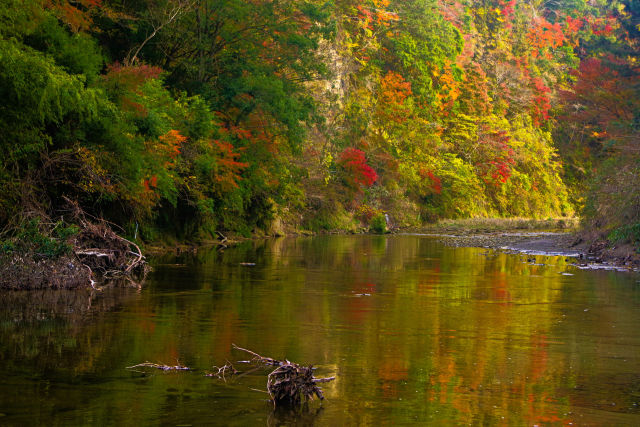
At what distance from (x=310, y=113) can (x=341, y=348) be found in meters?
40.5

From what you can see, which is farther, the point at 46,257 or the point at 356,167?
the point at 356,167

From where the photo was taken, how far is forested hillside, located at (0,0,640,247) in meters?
21.6

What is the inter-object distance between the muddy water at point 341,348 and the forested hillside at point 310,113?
4178 mm

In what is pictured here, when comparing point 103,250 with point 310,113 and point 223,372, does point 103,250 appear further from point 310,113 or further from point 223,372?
point 310,113

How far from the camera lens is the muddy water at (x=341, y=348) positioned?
9156 mm

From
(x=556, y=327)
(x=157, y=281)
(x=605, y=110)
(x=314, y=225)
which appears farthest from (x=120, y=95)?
(x=314, y=225)

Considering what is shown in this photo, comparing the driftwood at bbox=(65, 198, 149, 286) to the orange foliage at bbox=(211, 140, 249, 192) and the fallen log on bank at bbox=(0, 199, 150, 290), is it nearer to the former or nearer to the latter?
the fallen log on bank at bbox=(0, 199, 150, 290)

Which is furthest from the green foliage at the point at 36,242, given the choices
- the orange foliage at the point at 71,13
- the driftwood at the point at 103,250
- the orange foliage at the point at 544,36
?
the orange foliage at the point at 544,36

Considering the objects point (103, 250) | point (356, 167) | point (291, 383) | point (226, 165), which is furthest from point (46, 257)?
point (356, 167)

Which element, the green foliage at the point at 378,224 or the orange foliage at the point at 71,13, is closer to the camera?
the orange foliage at the point at 71,13

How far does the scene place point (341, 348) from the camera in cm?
1287

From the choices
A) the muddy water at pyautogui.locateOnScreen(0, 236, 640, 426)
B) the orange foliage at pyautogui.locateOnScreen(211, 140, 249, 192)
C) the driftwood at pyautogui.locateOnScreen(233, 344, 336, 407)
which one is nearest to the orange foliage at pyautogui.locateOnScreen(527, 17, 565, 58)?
the orange foliage at pyautogui.locateOnScreen(211, 140, 249, 192)

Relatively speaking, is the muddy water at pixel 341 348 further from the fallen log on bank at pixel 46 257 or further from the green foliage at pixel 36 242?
the green foliage at pixel 36 242

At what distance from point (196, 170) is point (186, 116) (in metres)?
2.01
